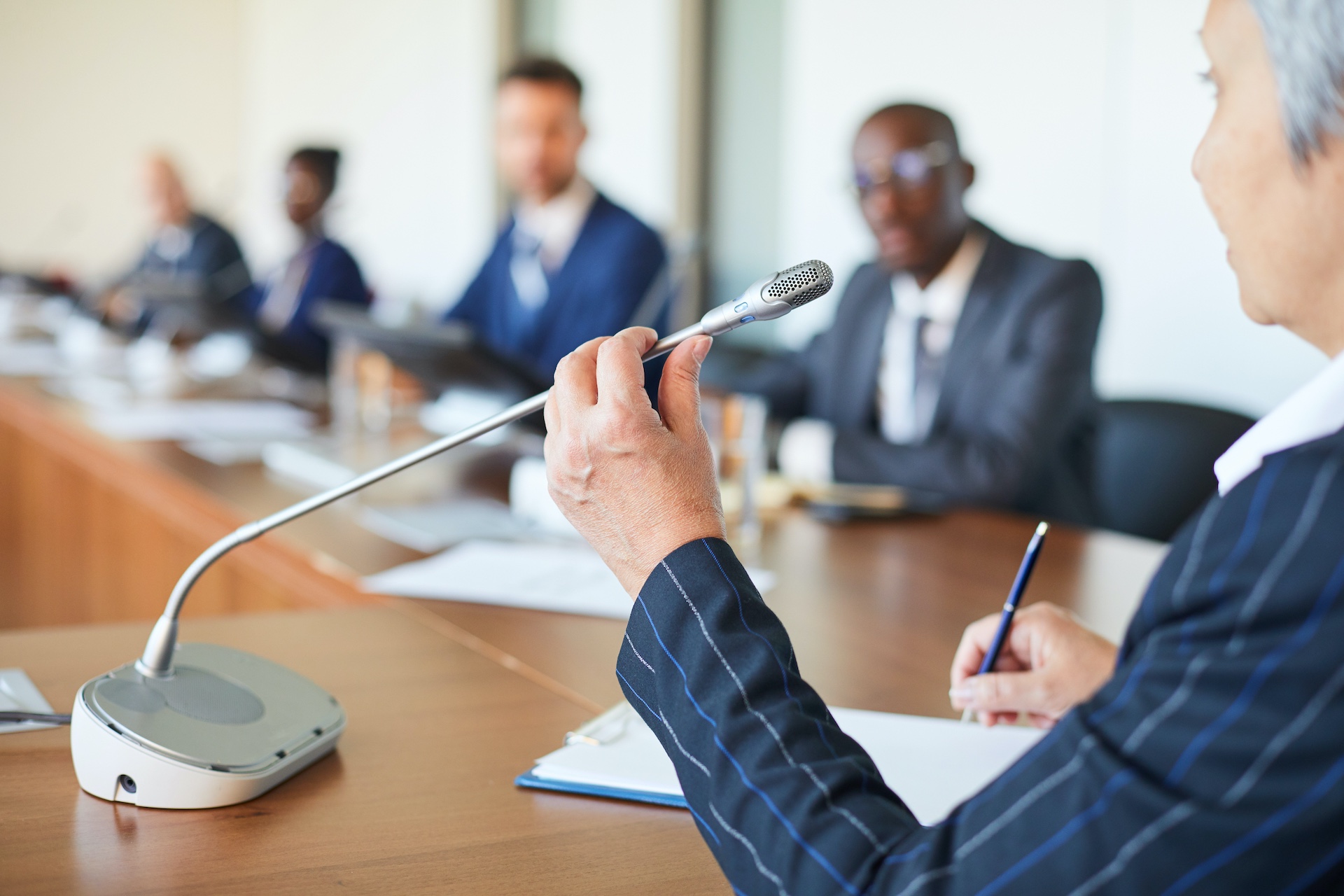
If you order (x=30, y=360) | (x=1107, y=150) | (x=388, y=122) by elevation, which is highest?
(x=388, y=122)

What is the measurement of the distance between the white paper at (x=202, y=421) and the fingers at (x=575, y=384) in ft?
5.53

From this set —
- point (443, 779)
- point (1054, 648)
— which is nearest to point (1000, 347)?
point (1054, 648)

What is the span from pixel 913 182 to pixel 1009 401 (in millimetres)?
484

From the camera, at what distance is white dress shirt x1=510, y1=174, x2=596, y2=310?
3.36m

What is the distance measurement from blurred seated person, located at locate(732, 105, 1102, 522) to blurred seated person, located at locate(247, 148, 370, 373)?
2285 mm

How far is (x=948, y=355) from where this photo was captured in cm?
238

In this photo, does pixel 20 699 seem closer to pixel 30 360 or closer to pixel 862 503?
pixel 862 503

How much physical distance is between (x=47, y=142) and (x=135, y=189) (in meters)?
0.60

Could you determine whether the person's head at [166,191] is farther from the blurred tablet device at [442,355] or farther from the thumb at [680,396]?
the thumb at [680,396]

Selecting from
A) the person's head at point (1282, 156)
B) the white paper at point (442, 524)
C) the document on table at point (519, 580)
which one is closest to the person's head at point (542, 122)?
the white paper at point (442, 524)

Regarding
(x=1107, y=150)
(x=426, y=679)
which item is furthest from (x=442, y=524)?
(x=1107, y=150)

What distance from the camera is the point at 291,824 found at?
763mm

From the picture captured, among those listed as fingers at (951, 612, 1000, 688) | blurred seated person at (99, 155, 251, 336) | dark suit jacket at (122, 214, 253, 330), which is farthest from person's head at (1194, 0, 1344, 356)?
dark suit jacket at (122, 214, 253, 330)

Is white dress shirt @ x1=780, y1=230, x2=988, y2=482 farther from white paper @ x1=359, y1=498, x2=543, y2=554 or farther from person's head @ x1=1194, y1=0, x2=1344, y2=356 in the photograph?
person's head @ x1=1194, y1=0, x2=1344, y2=356
